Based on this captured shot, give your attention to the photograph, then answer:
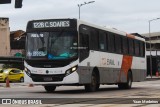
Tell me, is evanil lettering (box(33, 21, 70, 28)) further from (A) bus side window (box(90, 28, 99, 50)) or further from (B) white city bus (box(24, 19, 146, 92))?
(A) bus side window (box(90, 28, 99, 50))

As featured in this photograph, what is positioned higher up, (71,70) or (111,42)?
(111,42)

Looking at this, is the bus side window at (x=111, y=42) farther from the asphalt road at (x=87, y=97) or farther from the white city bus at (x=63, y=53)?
the asphalt road at (x=87, y=97)

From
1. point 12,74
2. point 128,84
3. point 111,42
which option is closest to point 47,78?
point 111,42

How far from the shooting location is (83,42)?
21609 millimetres

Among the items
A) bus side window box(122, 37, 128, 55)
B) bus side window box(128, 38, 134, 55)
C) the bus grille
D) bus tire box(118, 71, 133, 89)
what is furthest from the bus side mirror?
bus tire box(118, 71, 133, 89)

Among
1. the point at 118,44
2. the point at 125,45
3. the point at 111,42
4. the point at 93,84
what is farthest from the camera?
the point at 125,45

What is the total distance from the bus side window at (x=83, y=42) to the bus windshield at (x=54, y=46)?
1.35 ft

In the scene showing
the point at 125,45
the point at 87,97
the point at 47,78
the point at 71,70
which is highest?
the point at 125,45

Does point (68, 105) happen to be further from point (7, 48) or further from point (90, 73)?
point (7, 48)

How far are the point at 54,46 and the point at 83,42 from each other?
4.86 ft

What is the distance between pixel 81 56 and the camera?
69.7 ft

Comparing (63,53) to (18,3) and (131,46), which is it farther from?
(131,46)

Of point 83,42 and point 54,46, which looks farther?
point 83,42

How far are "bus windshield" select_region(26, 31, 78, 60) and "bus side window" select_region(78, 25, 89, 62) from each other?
1.35 ft
